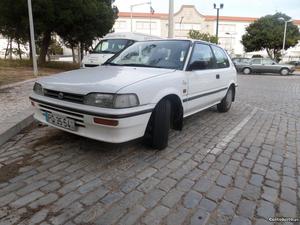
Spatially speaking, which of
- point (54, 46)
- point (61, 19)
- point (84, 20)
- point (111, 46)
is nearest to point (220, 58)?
point (111, 46)

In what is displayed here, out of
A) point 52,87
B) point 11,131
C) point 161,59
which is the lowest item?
point 11,131

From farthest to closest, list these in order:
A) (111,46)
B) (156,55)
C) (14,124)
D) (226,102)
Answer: (111,46) < (226,102) < (156,55) < (14,124)

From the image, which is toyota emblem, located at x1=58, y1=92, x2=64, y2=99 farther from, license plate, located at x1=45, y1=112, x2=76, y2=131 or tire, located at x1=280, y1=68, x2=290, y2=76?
tire, located at x1=280, y1=68, x2=290, y2=76

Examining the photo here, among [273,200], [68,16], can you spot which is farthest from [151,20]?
[273,200]

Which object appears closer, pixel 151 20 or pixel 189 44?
pixel 189 44

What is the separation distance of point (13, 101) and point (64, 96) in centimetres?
349

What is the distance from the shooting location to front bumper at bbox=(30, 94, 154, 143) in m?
3.04

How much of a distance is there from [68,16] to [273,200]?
15067 mm

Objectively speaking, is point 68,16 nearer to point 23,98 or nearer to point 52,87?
point 23,98

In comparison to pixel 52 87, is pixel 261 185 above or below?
below

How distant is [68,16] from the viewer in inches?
599

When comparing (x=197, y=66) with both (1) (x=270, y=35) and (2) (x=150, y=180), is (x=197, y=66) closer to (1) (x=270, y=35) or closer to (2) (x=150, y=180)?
(2) (x=150, y=180)

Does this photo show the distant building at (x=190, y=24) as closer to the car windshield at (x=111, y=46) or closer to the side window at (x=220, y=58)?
the car windshield at (x=111, y=46)

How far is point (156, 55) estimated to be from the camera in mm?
4434
